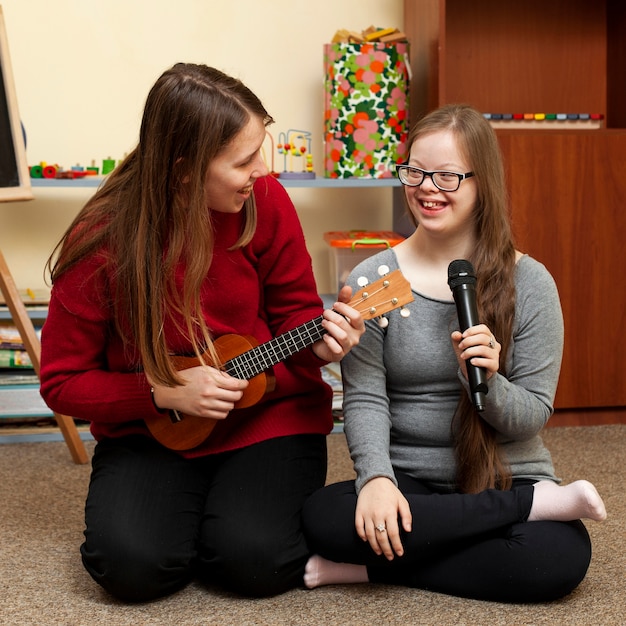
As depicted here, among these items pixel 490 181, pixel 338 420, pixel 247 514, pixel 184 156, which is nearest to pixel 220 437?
pixel 247 514

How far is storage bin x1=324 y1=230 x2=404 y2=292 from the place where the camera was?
217 centimetres

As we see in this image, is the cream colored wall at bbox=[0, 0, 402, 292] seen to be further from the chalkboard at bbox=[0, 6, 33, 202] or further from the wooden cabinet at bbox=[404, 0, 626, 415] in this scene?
the chalkboard at bbox=[0, 6, 33, 202]

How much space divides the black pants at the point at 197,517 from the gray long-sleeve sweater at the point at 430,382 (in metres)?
0.13

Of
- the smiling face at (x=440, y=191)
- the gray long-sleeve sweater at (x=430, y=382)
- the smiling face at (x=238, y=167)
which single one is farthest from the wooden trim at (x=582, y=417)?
the smiling face at (x=238, y=167)

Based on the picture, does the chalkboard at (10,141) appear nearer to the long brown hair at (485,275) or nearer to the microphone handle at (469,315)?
the long brown hair at (485,275)

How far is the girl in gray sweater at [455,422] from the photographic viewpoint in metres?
1.24

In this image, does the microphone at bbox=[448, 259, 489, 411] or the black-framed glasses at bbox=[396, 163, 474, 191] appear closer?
the microphone at bbox=[448, 259, 489, 411]

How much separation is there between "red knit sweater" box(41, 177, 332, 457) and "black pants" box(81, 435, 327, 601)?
0.12 ft

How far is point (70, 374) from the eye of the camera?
54.7 inches

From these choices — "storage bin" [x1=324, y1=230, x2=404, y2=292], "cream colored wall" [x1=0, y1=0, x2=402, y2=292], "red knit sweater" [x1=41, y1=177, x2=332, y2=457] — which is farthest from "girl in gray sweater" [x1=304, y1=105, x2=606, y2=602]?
"cream colored wall" [x1=0, y1=0, x2=402, y2=292]

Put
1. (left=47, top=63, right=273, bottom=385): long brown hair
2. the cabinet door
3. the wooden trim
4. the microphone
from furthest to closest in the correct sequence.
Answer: the wooden trim, the cabinet door, (left=47, top=63, right=273, bottom=385): long brown hair, the microphone

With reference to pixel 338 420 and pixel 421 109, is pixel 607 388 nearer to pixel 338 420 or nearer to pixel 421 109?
pixel 338 420

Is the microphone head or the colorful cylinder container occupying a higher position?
the colorful cylinder container

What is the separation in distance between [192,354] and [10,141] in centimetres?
85
